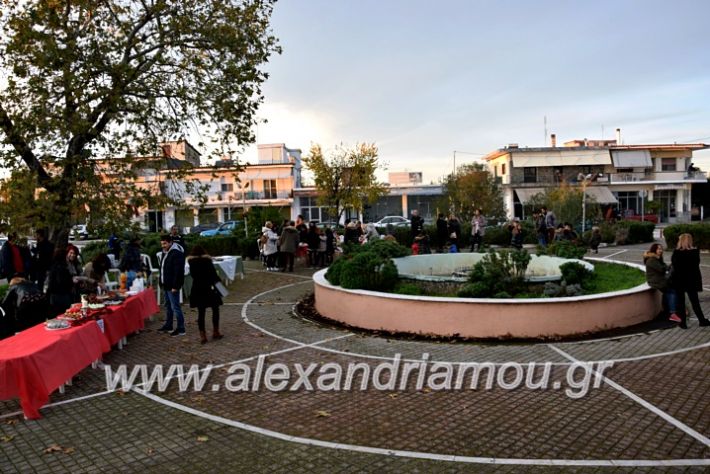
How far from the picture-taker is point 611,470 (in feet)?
14.8

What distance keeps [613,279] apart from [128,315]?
30.2 feet

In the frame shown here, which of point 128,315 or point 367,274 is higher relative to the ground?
point 367,274

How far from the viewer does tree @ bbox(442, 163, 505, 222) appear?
33.2m

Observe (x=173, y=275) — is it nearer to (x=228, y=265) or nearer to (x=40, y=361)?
(x=40, y=361)

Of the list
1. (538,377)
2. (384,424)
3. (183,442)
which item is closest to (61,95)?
(183,442)

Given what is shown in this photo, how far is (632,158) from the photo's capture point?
5253cm

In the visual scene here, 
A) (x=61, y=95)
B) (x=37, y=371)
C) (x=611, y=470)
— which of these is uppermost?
(x=61, y=95)

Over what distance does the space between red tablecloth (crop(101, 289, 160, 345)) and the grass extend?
25.7 feet

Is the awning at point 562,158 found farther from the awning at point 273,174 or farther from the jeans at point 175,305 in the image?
the jeans at point 175,305

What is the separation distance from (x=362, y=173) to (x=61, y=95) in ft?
67.1

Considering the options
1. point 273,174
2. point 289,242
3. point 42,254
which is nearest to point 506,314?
point 42,254

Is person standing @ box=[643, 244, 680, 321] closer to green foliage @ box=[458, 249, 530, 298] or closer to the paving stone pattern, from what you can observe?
the paving stone pattern


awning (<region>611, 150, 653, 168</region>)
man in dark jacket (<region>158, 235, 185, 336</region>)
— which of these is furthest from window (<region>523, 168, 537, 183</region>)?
man in dark jacket (<region>158, 235, 185, 336</region>)

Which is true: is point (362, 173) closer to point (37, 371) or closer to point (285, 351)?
point (285, 351)
